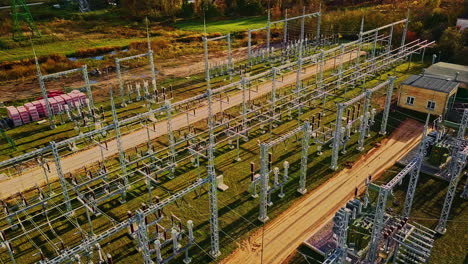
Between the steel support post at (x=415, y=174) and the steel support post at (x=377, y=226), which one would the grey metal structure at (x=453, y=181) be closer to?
the steel support post at (x=415, y=174)

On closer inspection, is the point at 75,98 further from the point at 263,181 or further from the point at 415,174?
the point at 415,174

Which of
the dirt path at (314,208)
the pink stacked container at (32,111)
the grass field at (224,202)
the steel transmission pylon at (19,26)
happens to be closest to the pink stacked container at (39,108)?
the pink stacked container at (32,111)

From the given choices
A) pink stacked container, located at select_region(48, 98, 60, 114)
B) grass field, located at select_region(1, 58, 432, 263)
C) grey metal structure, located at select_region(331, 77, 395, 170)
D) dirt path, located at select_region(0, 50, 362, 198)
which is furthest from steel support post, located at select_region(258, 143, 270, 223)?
pink stacked container, located at select_region(48, 98, 60, 114)

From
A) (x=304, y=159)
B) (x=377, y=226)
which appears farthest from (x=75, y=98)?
(x=377, y=226)

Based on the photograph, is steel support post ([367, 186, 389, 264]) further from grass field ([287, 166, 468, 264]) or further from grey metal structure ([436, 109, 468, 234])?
grey metal structure ([436, 109, 468, 234])

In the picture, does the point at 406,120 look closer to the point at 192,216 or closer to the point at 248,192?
the point at 248,192

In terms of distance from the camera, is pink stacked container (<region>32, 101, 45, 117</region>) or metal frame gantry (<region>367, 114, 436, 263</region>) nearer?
metal frame gantry (<region>367, 114, 436, 263</region>)
